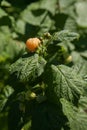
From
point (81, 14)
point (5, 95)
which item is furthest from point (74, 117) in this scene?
point (81, 14)

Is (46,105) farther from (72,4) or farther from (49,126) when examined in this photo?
(72,4)

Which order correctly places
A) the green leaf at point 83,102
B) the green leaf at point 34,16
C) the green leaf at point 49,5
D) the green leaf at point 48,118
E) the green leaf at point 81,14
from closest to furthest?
the green leaf at point 48,118 < the green leaf at point 83,102 < the green leaf at point 34,16 < the green leaf at point 49,5 < the green leaf at point 81,14

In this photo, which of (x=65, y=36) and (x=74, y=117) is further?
(x=74, y=117)

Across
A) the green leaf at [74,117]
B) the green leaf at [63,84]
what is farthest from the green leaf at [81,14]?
the green leaf at [63,84]

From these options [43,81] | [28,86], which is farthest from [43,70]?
[28,86]

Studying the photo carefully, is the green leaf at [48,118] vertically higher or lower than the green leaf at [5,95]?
lower

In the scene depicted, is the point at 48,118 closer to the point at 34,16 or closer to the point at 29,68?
the point at 29,68

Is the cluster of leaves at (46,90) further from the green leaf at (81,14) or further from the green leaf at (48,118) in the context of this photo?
the green leaf at (81,14)
